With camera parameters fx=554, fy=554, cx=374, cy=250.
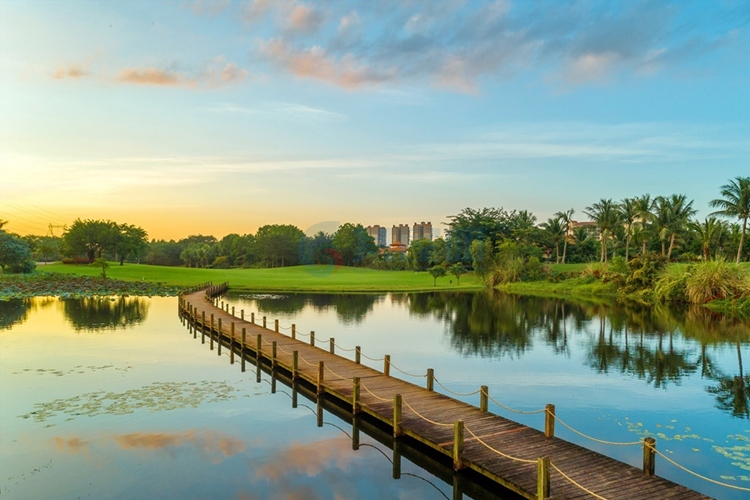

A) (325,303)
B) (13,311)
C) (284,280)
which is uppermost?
(284,280)

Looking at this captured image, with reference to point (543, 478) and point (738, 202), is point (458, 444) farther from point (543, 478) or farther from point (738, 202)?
point (738, 202)

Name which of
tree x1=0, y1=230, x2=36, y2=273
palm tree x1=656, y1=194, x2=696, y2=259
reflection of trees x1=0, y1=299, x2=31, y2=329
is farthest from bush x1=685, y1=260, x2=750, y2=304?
tree x1=0, y1=230, x2=36, y2=273

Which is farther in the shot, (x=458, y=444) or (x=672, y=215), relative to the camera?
(x=672, y=215)

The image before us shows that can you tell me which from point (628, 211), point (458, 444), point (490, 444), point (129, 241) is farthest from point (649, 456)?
point (129, 241)

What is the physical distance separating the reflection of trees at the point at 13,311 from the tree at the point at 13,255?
32.2 metres

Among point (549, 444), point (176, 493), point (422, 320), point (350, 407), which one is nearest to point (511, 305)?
point (422, 320)

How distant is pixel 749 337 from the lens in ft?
112

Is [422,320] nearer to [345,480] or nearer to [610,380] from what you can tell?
[610,380]

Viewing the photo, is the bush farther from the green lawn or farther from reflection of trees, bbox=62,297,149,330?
reflection of trees, bbox=62,297,149,330

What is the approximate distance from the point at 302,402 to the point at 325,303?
1454 inches

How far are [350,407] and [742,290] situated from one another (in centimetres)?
4365

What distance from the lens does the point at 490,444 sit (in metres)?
14.2

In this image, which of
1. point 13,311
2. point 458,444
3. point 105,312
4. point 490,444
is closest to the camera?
point 458,444

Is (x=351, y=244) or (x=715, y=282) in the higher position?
(x=351, y=244)
